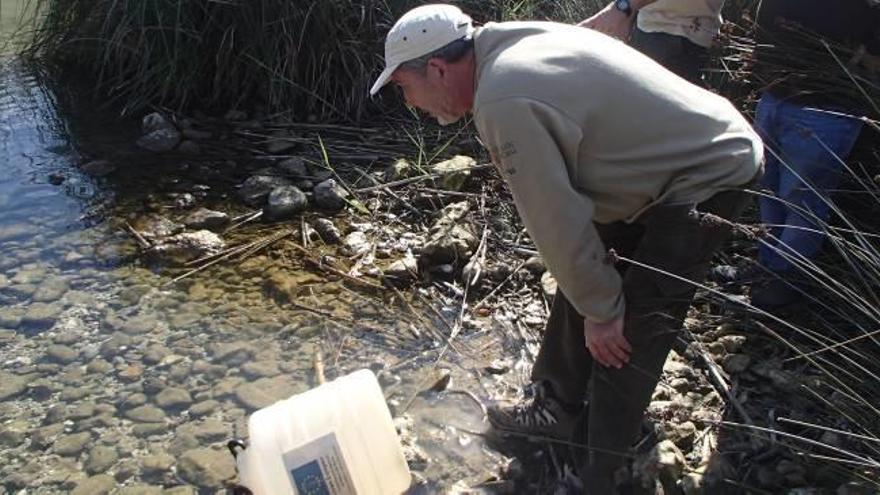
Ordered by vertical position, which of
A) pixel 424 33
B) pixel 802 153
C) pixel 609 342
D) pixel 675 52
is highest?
pixel 424 33

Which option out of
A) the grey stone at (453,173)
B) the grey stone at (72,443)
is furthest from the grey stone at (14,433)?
the grey stone at (453,173)

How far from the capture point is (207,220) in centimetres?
420

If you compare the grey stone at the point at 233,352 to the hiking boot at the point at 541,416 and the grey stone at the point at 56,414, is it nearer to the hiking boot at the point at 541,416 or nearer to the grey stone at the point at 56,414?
the grey stone at the point at 56,414

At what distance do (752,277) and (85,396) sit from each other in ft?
8.85

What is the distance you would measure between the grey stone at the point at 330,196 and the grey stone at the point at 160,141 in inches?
51.6

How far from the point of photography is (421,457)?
2.74 metres

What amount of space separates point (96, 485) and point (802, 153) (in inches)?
108

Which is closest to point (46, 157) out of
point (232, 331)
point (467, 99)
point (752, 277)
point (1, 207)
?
point (1, 207)

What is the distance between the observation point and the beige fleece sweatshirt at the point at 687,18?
3.21 m

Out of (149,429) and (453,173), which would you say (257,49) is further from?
(149,429)

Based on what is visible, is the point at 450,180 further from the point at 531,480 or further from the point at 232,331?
the point at 531,480

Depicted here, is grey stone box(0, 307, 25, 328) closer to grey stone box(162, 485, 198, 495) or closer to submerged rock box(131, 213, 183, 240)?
submerged rock box(131, 213, 183, 240)

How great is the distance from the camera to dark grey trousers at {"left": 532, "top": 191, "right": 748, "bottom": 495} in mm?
2072

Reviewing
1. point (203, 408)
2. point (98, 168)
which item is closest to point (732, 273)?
point (203, 408)
